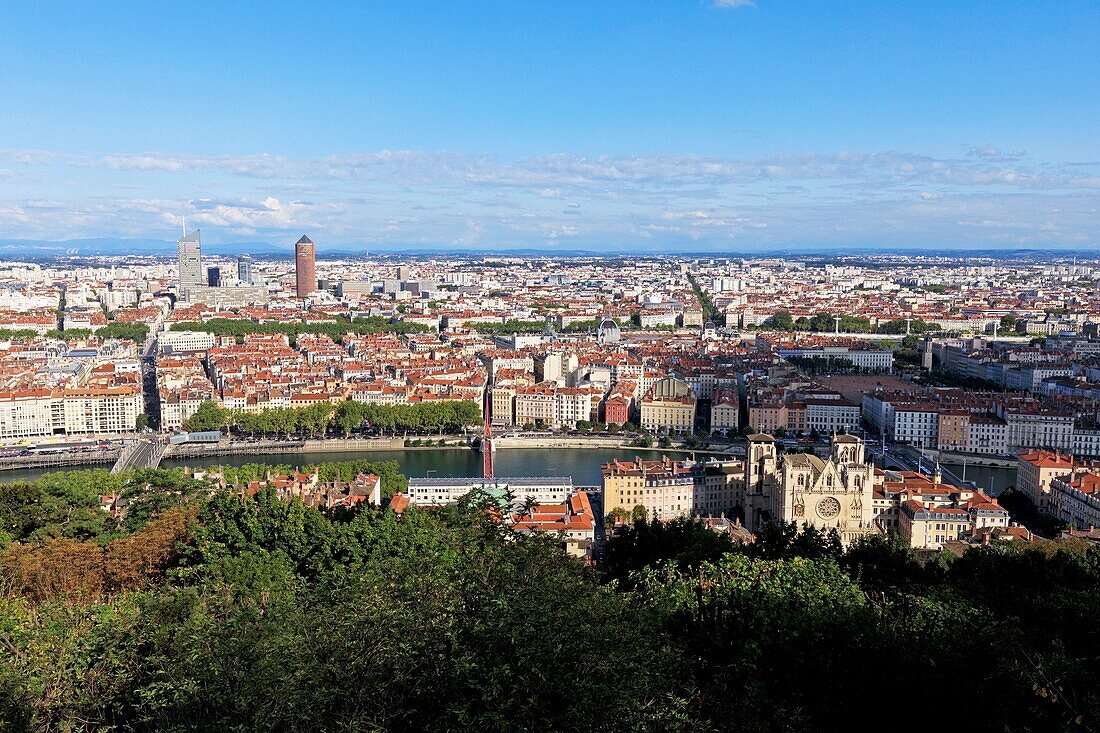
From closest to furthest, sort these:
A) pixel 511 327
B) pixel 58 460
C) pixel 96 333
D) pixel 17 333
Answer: pixel 58 460 < pixel 17 333 < pixel 96 333 < pixel 511 327

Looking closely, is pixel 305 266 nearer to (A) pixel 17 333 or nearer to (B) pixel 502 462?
(A) pixel 17 333

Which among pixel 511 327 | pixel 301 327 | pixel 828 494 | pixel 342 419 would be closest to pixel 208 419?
pixel 342 419

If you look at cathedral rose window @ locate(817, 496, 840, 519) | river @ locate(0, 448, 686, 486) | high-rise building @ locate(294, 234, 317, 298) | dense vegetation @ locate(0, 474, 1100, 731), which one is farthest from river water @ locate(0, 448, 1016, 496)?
high-rise building @ locate(294, 234, 317, 298)

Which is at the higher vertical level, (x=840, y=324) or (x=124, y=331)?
(x=840, y=324)

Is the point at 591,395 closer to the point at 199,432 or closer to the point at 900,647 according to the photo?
the point at 199,432

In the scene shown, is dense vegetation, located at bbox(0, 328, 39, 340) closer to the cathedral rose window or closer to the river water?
the river water

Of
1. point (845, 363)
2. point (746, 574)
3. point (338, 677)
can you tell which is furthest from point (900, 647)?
point (845, 363)
